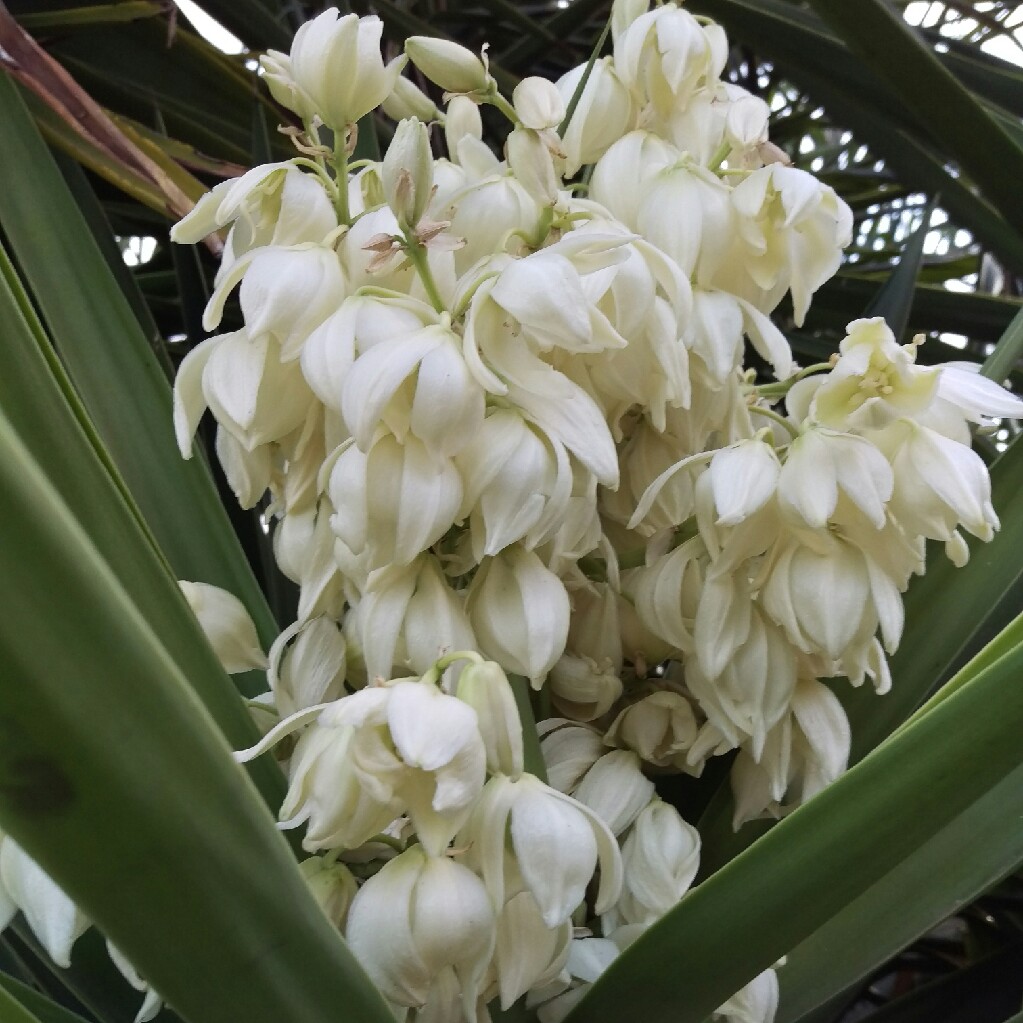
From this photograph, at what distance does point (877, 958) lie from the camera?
50 cm

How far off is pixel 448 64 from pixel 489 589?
0.76 ft

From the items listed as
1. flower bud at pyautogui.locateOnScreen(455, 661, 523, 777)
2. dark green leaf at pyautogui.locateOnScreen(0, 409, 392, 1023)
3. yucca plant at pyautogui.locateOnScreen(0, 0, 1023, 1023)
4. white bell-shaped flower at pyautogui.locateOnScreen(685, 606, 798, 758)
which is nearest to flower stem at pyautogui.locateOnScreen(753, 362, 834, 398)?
yucca plant at pyautogui.locateOnScreen(0, 0, 1023, 1023)

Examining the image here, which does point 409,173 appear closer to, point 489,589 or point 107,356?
point 489,589

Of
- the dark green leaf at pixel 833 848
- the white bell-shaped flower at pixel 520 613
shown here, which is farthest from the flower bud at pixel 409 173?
the dark green leaf at pixel 833 848

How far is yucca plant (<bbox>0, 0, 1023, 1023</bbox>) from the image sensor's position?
0.84 ft

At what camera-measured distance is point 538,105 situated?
0.47 meters

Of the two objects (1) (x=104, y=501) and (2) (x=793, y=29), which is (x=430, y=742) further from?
(2) (x=793, y=29)

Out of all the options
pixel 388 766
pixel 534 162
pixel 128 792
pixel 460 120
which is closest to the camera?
pixel 128 792

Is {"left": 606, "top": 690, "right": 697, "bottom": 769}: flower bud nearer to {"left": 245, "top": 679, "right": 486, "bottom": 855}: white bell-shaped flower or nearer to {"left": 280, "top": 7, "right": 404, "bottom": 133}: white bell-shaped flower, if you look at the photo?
{"left": 245, "top": 679, "right": 486, "bottom": 855}: white bell-shaped flower

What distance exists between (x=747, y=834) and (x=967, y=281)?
141 centimetres

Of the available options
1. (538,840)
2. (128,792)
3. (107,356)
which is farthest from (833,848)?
(107,356)

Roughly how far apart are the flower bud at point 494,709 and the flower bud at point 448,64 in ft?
0.87

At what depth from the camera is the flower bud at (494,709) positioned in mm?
357

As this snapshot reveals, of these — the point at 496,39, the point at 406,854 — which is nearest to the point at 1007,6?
the point at 496,39
